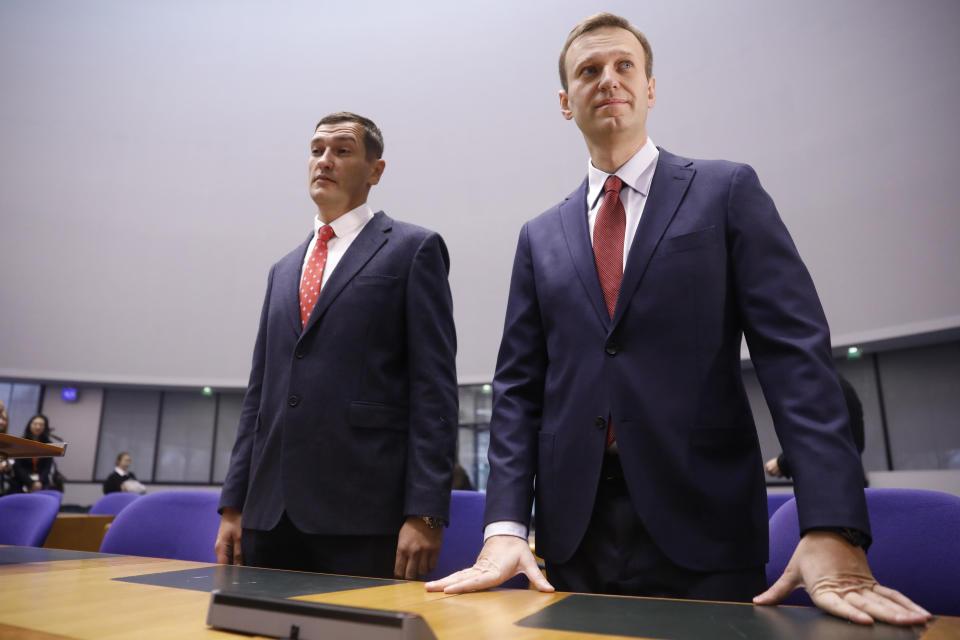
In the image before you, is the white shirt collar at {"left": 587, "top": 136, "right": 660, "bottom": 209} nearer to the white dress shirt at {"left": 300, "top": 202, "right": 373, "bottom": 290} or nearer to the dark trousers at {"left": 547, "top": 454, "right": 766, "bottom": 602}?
the dark trousers at {"left": 547, "top": 454, "right": 766, "bottom": 602}

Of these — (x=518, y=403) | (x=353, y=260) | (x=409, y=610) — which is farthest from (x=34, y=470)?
(x=409, y=610)

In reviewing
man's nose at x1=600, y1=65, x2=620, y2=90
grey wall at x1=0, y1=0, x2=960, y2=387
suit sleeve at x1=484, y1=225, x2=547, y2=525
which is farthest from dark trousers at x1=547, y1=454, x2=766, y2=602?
grey wall at x1=0, y1=0, x2=960, y2=387

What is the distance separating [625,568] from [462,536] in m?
0.81

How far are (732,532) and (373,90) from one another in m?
9.53

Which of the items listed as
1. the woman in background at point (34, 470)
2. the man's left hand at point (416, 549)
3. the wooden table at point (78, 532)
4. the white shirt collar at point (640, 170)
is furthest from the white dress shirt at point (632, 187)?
the woman in background at point (34, 470)

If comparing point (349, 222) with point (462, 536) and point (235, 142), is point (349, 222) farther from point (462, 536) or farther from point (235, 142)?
point (235, 142)

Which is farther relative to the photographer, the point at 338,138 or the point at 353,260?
the point at 338,138

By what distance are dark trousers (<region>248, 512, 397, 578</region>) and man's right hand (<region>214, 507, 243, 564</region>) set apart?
0.41 feet

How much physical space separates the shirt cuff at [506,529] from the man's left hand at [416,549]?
1.42ft

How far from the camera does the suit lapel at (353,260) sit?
1707 millimetres

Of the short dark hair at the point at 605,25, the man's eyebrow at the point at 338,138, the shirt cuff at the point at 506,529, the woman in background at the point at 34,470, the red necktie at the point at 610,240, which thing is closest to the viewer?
the shirt cuff at the point at 506,529

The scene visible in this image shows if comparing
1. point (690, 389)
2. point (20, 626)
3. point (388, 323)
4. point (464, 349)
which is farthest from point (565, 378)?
point (464, 349)

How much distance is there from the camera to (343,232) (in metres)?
1.90

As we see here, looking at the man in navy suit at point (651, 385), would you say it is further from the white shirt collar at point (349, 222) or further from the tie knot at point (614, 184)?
the white shirt collar at point (349, 222)
